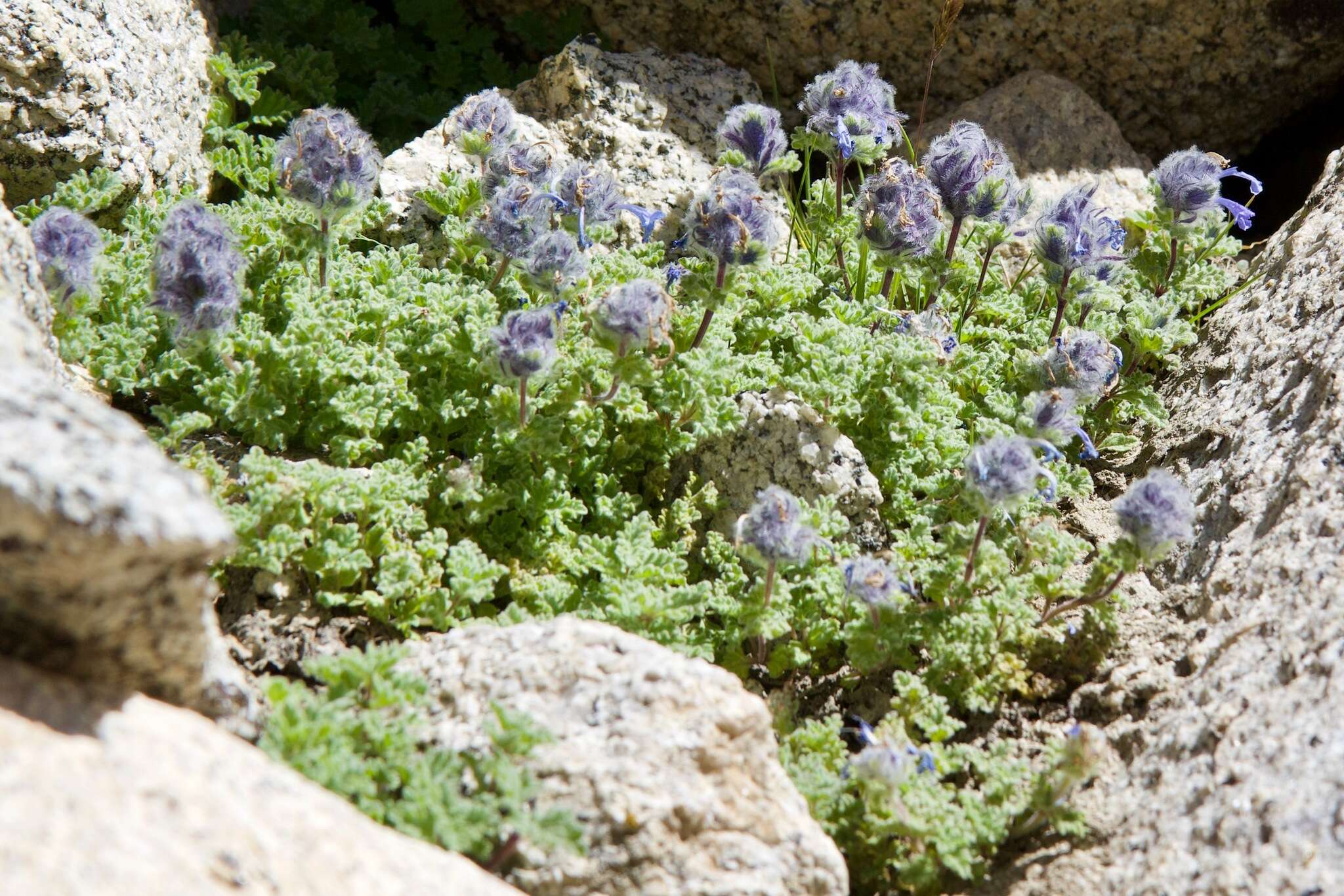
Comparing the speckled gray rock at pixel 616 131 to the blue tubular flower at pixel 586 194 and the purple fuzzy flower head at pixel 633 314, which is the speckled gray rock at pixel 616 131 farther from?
the purple fuzzy flower head at pixel 633 314

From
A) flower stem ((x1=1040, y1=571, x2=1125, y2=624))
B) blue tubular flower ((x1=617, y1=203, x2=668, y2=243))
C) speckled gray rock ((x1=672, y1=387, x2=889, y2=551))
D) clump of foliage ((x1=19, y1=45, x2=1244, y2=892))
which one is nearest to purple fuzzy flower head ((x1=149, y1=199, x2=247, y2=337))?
clump of foliage ((x1=19, y1=45, x2=1244, y2=892))

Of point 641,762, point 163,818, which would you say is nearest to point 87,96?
point 163,818

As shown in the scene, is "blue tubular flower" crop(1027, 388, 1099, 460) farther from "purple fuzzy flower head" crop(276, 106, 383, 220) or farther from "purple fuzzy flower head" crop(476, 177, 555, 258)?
"purple fuzzy flower head" crop(276, 106, 383, 220)

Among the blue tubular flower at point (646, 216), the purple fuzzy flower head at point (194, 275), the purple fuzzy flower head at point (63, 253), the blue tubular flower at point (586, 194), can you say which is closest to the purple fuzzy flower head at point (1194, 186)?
the blue tubular flower at point (646, 216)

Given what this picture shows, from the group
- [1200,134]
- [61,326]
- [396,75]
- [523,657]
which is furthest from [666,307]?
[1200,134]

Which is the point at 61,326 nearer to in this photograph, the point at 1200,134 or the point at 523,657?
the point at 523,657

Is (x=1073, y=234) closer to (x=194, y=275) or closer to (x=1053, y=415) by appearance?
(x=1053, y=415)
